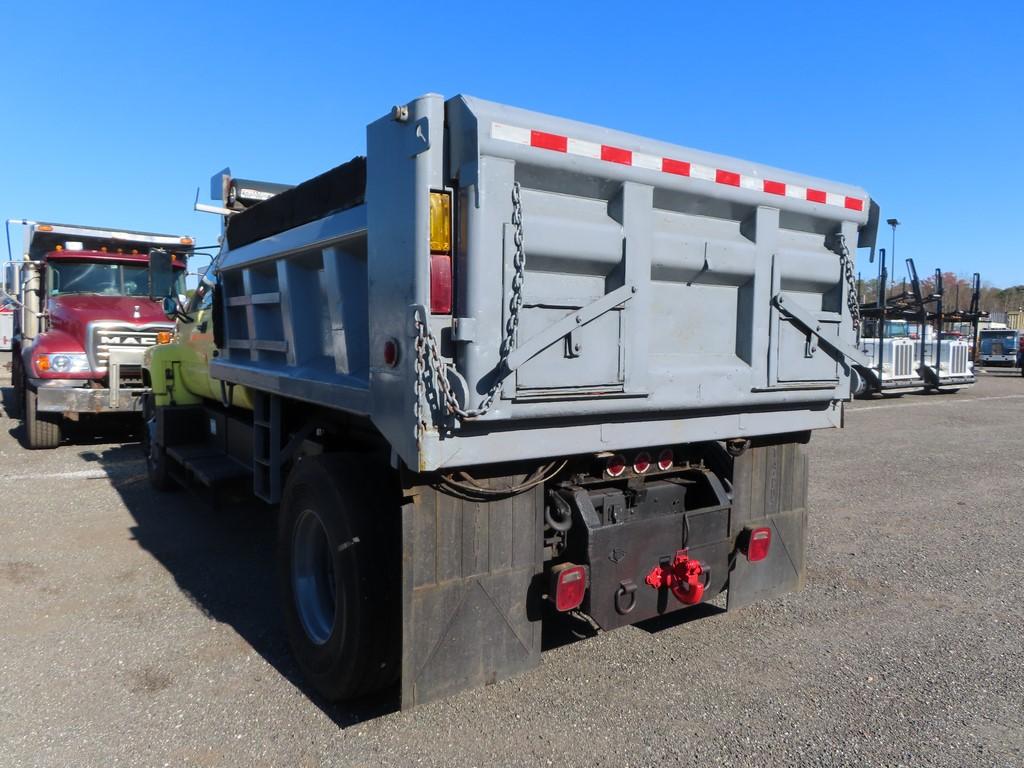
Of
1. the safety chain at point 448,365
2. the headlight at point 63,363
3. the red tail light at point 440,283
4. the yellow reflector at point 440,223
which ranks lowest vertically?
the headlight at point 63,363

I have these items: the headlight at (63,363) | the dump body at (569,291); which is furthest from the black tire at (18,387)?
the dump body at (569,291)

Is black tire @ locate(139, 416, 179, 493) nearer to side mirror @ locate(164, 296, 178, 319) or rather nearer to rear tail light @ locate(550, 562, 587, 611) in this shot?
side mirror @ locate(164, 296, 178, 319)

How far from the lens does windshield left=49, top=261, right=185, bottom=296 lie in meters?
10.7

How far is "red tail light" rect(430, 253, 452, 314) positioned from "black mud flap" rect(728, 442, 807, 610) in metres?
1.95

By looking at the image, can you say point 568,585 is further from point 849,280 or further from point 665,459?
point 849,280

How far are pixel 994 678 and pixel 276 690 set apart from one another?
11.5 ft

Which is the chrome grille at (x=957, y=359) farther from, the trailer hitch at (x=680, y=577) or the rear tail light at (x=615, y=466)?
the rear tail light at (x=615, y=466)

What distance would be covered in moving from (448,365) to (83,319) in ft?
30.0

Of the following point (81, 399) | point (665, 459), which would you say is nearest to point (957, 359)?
point (665, 459)

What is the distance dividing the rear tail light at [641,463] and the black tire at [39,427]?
9.15 metres

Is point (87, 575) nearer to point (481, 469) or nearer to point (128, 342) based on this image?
point (481, 469)

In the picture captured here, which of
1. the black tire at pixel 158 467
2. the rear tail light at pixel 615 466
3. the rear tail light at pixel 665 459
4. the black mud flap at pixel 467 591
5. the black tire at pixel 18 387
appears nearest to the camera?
the black mud flap at pixel 467 591

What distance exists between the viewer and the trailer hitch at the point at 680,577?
134 inches

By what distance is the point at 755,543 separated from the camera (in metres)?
3.83
